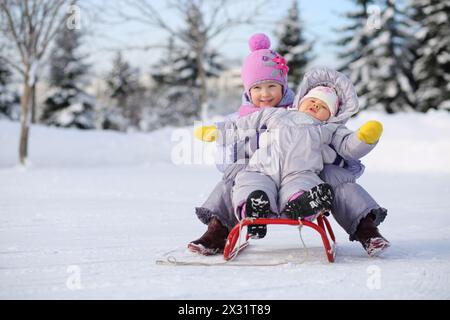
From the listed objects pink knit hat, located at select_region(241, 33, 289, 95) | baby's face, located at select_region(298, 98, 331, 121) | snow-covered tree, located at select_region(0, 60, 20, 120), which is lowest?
baby's face, located at select_region(298, 98, 331, 121)

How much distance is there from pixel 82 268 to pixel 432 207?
3569 mm

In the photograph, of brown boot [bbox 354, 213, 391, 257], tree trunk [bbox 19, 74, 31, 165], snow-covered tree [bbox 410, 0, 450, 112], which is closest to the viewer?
brown boot [bbox 354, 213, 391, 257]

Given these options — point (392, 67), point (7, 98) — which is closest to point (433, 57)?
point (392, 67)

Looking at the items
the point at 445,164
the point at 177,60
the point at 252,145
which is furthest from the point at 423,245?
the point at 177,60

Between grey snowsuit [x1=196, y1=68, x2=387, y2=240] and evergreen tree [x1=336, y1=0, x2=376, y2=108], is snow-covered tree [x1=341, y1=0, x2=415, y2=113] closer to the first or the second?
evergreen tree [x1=336, y1=0, x2=376, y2=108]

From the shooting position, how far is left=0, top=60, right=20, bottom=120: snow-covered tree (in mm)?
26422

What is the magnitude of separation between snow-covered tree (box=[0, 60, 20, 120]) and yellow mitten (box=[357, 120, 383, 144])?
86.8 feet

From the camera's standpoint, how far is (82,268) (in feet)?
7.78

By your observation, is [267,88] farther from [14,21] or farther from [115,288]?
[14,21]

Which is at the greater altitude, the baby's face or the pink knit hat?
the pink knit hat

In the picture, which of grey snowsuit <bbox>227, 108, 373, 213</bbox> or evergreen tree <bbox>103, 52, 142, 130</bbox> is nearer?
grey snowsuit <bbox>227, 108, 373, 213</bbox>

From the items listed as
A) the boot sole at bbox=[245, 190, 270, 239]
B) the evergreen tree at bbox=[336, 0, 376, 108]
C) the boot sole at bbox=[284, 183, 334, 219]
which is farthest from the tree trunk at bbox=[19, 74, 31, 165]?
the evergreen tree at bbox=[336, 0, 376, 108]
